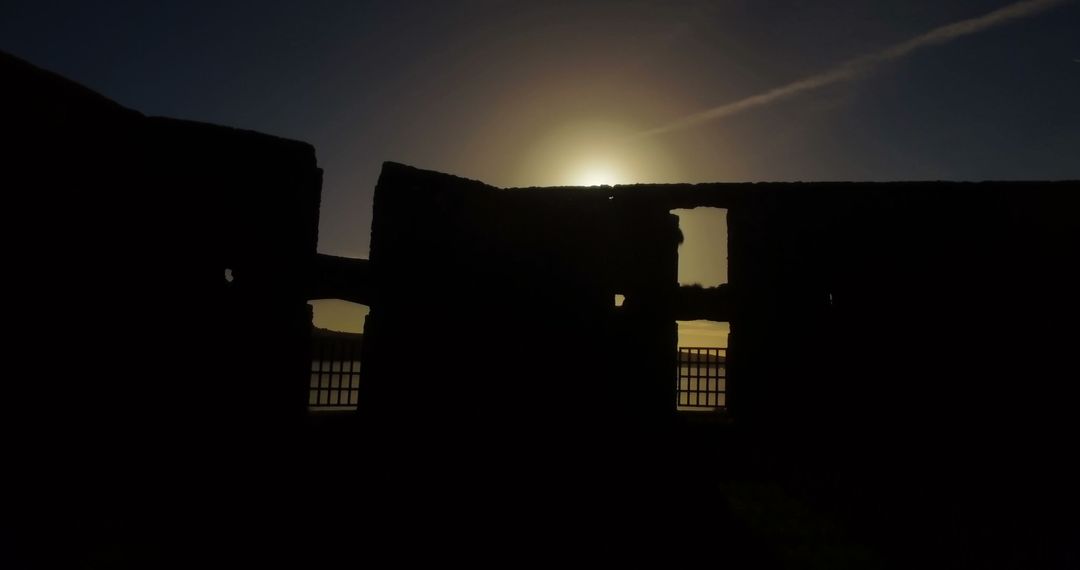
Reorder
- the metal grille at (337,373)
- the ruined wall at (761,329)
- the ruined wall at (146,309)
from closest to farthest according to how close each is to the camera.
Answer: the ruined wall at (146,309)
the ruined wall at (761,329)
the metal grille at (337,373)

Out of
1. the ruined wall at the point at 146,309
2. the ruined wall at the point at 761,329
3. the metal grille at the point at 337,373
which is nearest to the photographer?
the ruined wall at the point at 146,309

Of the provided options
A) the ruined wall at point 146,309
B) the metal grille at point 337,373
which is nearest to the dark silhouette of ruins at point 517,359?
the ruined wall at point 146,309

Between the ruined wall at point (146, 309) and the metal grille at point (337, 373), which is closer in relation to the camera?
the ruined wall at point (146, 309)

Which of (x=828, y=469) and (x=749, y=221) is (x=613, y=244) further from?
(x=828, y=469)

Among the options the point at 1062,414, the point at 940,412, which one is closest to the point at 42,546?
the point at 940,412

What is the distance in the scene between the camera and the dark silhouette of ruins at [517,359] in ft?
14.1

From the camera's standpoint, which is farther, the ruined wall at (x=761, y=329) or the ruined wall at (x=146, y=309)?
the ruined wall at (x=761, y=329)

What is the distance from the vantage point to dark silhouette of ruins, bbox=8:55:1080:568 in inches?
170

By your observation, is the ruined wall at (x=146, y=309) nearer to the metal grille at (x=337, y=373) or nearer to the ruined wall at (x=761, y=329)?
the ruined wall at (x=761, y=329)

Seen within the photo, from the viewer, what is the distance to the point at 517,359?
643 cm

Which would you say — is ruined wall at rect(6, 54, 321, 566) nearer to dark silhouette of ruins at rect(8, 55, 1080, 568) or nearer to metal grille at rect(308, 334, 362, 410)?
dark silhouette of ruins at rect(8, 55, 1080, 568)

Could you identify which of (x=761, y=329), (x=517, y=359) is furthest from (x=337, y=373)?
(x=761, y=329)

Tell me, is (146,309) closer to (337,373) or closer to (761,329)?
(337,373)

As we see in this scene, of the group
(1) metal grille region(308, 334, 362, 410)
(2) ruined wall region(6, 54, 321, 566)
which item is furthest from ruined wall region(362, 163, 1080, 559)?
(1) metal grille region(308, 334, 362, 410)
